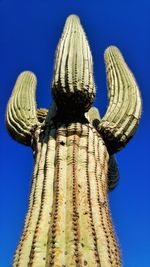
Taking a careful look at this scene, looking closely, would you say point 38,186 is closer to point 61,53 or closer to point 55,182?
point 55,182

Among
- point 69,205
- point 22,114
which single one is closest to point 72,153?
point 69,205

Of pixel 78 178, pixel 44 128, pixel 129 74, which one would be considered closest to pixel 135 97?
pixel 129 74

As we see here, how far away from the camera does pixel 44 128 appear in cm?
461

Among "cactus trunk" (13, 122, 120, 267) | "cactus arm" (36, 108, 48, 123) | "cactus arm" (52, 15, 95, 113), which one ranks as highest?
"cactus arm" (36, 108, 48, 123)

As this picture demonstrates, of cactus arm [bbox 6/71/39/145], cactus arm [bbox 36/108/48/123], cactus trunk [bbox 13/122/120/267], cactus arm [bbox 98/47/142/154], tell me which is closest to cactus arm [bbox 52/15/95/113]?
cactus trunk [bbox 13/122/120/267]

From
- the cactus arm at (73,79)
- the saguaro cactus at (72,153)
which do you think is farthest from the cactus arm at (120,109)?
the cactus arm at (73,79)

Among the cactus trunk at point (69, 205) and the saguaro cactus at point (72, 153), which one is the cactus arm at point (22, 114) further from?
the cactus trunk at point (69, 205)

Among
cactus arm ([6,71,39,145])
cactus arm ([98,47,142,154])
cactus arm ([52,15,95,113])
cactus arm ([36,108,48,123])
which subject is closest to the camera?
cactus arm ([52,15,95,113])

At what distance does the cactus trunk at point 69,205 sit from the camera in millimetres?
3102

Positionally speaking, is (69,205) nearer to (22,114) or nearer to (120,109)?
(120,109)

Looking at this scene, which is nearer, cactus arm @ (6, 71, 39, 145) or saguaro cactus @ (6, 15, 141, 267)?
saguaro cactus @ (6, 15, 141, 267)

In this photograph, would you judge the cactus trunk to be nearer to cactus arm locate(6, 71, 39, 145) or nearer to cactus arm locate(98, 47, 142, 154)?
cactus arm locate(98, 47, 142, 154)

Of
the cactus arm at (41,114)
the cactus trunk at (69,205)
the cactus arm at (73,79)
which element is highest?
the cactus arm at (41,114)

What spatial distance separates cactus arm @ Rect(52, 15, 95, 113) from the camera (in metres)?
4.24
